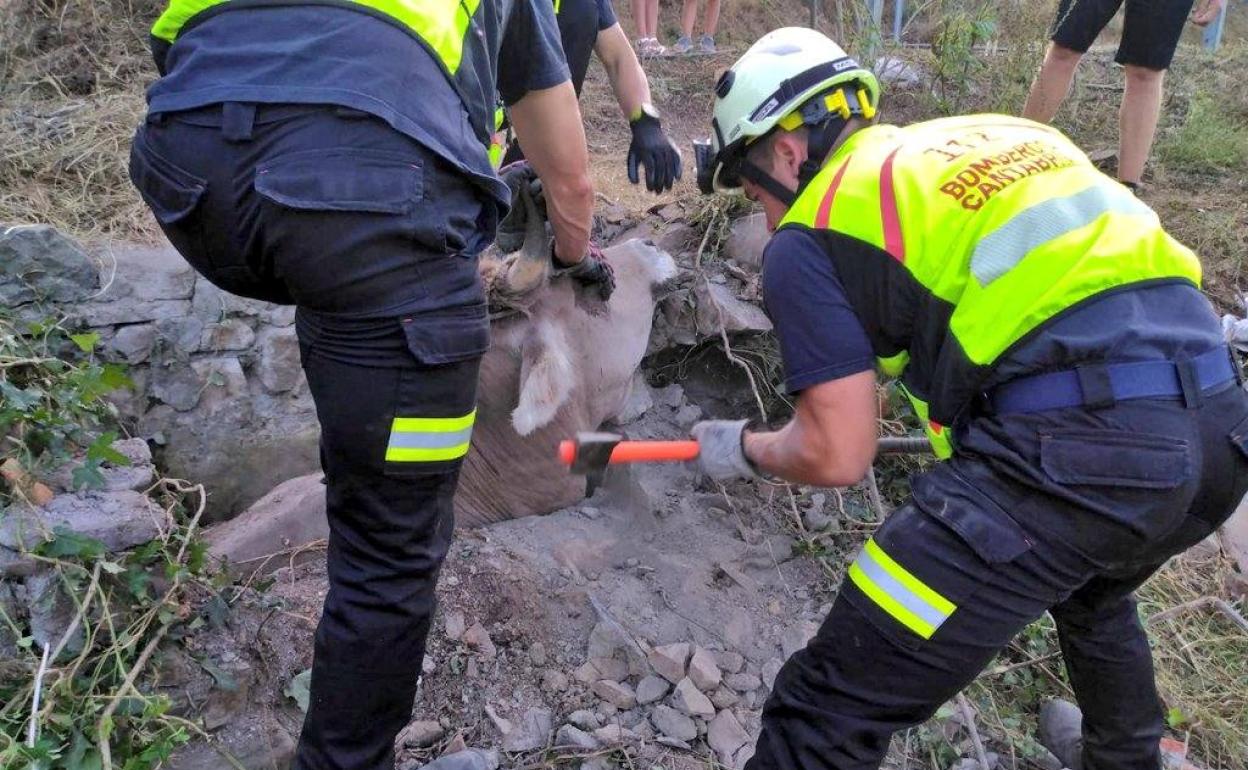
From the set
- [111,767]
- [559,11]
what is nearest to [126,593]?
[111,767]

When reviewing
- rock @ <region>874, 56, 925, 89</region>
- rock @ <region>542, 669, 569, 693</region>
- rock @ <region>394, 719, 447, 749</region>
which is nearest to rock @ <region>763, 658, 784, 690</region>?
rock @ <region>542, 669, 569, 693</region>

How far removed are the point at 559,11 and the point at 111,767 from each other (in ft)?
8.07

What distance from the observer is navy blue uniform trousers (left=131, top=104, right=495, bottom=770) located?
148 centimetres

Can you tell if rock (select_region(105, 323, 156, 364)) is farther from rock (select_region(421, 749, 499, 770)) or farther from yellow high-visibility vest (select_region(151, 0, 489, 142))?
rock (select_region(421, 749, 499, 770))

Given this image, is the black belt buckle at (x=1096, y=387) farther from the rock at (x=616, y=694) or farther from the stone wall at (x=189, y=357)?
the stone wall at (x=189, y=357)

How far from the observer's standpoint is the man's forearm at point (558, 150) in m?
2.12

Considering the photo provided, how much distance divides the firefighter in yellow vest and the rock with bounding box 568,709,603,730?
0.62m

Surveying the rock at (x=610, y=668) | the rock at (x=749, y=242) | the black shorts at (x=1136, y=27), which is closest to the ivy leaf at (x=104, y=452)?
the rock at (x=610, y=668)

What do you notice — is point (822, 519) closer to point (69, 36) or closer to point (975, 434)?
point (975, 434)

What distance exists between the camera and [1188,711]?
2.54m

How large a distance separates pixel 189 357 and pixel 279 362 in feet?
0.81

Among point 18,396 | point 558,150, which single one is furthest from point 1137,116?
point 18,396

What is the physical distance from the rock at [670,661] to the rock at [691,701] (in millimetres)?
39

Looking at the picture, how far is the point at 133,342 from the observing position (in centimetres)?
275
